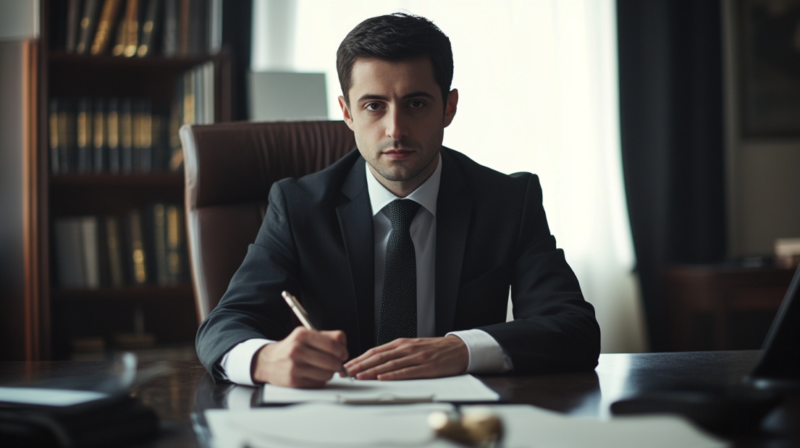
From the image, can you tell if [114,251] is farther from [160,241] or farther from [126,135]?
[126,135]

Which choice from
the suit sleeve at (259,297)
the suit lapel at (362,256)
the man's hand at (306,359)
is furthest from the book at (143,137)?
the man's hand at (306,359)

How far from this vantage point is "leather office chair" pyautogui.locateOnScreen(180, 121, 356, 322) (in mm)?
1551

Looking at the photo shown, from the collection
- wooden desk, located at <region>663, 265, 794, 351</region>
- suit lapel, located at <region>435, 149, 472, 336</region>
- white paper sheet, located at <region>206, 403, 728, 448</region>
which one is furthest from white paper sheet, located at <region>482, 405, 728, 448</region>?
wooden desk, located at <region>663, 265, 794, 351</region>

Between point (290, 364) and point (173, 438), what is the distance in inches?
9.7

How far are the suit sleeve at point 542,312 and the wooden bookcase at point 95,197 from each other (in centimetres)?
168

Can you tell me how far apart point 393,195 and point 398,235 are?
0.37 feet

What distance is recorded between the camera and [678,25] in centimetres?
360

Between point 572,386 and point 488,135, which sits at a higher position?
point 488,135

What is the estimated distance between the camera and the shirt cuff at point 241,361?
987mm

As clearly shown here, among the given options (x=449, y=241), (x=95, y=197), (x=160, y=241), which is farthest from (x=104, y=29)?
(x=449, y=241)

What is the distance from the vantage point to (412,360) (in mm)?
999

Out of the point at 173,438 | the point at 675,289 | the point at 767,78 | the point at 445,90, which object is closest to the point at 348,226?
the point at 445,90

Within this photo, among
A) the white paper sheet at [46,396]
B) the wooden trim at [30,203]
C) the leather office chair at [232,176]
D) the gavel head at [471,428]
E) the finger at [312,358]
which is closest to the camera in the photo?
the gavel head at [471,428]

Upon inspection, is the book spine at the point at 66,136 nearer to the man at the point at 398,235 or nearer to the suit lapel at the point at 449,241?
the man at the point at 398,235
